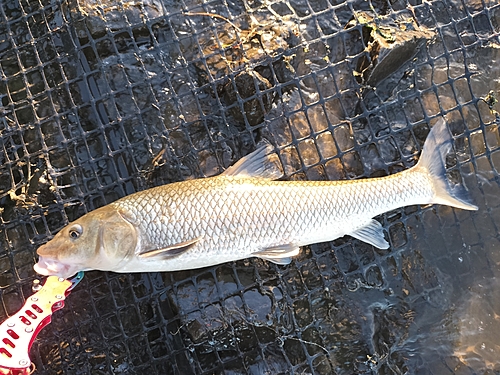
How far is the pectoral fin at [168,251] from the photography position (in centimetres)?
291

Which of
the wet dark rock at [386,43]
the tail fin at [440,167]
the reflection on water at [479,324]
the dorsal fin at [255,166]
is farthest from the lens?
the reflection on water at [479,324]

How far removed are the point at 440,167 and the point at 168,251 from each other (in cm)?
212

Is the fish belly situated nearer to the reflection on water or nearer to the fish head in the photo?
the fish head

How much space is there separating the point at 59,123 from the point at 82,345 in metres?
1.81

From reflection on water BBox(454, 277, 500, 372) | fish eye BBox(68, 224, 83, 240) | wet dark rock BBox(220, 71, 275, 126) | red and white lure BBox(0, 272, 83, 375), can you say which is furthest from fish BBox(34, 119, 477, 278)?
reflection on water BBox(454, 277, 500, 372)

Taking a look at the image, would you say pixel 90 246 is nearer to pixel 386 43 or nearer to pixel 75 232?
pixel 75 232

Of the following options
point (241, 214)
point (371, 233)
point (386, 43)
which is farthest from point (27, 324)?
point (386, 43)

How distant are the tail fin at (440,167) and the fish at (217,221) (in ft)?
0.94

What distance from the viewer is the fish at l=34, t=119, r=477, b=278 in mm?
2938

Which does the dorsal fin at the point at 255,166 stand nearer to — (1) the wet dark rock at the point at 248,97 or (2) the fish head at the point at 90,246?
(1) the wet dark rock at the point at 248,97

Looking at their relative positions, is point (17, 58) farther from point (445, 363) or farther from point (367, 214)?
point (445, 363)

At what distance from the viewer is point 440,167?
3.34 meters

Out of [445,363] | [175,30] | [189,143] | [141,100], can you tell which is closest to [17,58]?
[141,100]

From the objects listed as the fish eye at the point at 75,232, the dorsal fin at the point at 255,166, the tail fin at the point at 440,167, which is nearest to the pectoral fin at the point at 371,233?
the tail fin at the point at 440,167
